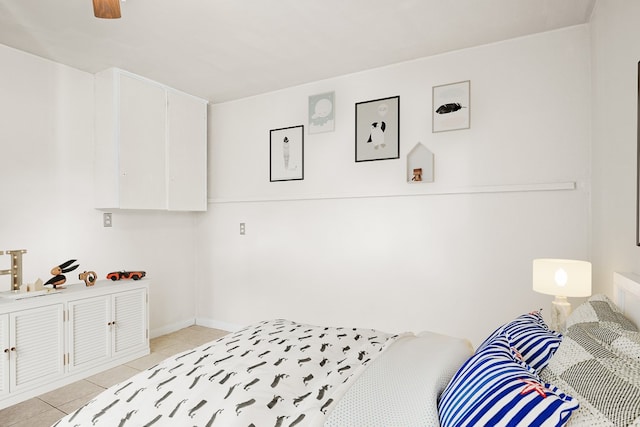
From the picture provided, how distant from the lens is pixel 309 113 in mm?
3572

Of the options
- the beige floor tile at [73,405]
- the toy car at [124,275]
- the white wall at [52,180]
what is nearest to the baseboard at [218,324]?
the white wall at [52,180]

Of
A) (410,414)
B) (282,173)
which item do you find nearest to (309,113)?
(282,173)

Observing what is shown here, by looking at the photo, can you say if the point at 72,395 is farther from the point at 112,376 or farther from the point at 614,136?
the point at 614,136

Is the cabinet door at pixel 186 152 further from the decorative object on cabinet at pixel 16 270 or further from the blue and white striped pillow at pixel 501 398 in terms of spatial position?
the blue and white striped pillow at pixel 501 398

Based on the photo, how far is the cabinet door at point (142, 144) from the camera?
128 inches

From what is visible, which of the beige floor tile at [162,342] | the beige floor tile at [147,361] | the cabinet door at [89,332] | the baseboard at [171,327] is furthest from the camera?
the baseboard at [171,327]

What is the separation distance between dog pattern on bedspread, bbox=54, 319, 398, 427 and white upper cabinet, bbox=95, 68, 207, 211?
7.07 ft

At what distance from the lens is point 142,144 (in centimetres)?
341

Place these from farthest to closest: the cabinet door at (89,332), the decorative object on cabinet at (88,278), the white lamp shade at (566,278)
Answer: the decorative object on cabinet at (88,278)
the cabinet door at (89,332)
the white lamp shade at (566,278)

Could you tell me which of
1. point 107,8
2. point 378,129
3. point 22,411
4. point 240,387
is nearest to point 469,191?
point 378,129

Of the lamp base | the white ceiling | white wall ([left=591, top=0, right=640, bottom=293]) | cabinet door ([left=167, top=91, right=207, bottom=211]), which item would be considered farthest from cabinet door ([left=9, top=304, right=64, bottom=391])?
white wall ([left=591, top=0, right=640, bottom=293])

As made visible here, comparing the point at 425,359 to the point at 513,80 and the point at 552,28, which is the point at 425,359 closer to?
the point at 513,80

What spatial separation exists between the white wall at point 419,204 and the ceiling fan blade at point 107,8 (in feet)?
6.76

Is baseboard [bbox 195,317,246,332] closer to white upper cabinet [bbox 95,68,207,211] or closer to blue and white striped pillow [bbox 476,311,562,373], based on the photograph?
white upper cabinet [bbox 95,68,207,211]
